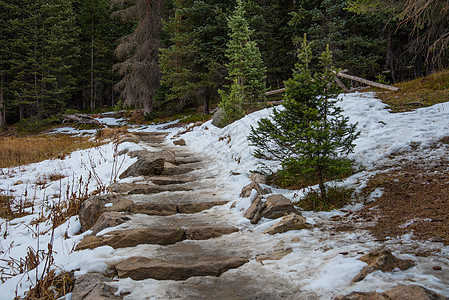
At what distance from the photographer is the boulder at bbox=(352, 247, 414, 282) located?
88.2 inches

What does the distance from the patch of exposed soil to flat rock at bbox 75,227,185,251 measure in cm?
244

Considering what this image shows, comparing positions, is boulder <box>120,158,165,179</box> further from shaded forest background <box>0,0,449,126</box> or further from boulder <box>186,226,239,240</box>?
shaded forest background <box>0,0,449,126</box>

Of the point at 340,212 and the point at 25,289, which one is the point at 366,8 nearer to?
the point at 340,212

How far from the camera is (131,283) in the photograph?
2.64 metres

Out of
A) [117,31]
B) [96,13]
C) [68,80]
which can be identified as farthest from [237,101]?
[117,31]

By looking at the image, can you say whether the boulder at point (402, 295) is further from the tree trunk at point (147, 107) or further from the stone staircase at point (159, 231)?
the tree trunk at point (147, 107)

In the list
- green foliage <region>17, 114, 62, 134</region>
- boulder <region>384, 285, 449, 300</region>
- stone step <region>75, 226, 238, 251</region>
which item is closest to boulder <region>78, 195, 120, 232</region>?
stone step <region>75, 226, 238, 251</region>

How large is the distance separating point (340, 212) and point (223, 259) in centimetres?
222

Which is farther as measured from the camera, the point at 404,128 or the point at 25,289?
the point at 404,128

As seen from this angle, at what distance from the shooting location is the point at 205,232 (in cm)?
394

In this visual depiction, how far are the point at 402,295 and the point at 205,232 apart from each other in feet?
8.65

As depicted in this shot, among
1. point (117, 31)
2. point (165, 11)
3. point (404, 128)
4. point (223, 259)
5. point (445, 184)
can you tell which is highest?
point (117, 31)

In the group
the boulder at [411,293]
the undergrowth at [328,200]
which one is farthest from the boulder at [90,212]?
the boulder at [411,293]

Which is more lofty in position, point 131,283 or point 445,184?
point 445,184
